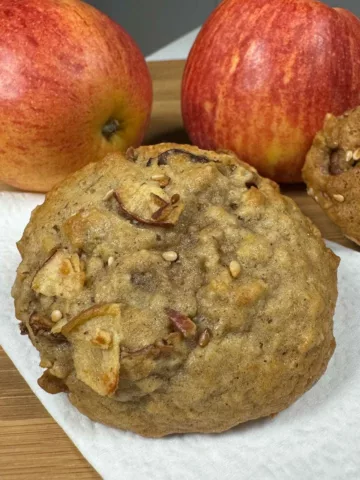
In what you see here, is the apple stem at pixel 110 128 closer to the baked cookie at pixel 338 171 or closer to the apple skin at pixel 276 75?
the apple skin at pixel 276 75

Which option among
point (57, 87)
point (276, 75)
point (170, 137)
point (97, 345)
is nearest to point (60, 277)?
point (97, 345)

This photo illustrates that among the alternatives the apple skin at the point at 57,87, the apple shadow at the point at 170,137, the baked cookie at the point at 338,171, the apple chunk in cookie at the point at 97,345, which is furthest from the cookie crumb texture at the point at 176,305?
the apple shadow at the point at 170,137

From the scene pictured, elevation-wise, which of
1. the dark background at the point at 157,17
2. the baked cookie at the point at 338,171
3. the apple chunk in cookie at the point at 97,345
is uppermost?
the apple chunk in cookie at the point at 97,345

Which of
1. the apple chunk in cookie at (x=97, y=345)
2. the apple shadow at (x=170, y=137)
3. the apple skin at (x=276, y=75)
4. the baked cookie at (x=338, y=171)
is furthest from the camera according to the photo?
the apple shadow at (x=170, y=137)

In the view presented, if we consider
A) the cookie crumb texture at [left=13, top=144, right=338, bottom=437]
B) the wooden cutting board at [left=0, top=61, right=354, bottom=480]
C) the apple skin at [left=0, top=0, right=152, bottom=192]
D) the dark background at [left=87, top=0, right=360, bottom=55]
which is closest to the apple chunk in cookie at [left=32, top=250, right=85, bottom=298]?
the cookie crumb texture at [left=13, top=144, right=338, bottom=437]

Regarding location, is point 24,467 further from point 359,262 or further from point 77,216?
point 359,262

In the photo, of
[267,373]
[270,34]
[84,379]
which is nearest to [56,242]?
[84,379]

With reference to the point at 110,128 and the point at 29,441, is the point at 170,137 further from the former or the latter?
the point at 29,441
